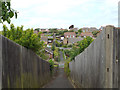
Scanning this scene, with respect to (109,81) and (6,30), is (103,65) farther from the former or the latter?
(6,30)

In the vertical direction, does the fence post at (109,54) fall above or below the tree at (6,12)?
below

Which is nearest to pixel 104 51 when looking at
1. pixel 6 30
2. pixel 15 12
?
pixel 15 12

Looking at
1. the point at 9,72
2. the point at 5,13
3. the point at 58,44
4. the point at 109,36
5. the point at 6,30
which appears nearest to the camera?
the point at 109,36

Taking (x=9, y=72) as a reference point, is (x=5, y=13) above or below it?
above

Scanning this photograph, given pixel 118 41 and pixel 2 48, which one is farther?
pixel 2 48

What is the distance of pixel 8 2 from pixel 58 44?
9592 cm

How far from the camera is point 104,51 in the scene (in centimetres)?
386

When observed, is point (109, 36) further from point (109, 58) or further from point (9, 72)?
point (9, 72)

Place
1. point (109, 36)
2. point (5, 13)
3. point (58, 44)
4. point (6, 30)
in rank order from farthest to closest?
point (58, 44) → point (6, 30) → point (5, 13) → point (109, 36)

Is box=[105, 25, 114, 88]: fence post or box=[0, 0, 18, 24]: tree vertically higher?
box=[0, 0, 18, 24]: tree

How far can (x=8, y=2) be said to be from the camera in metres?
3.89

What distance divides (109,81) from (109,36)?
31.6 inches

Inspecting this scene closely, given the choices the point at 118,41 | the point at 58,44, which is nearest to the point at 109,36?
the point at 118,41

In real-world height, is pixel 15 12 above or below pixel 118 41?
above
